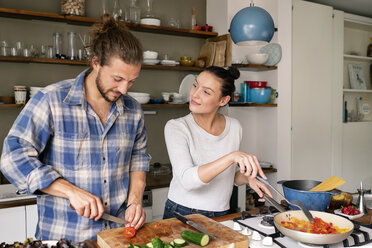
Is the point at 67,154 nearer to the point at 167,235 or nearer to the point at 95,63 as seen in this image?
the point at 95,63

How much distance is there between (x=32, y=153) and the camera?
1.41 m

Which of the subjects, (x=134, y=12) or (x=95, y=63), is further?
(x=134, y=12)

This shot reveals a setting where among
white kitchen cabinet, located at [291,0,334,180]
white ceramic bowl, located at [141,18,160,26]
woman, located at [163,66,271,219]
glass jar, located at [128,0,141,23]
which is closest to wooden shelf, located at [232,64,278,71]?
white kitchen cabinet, located at [291,0,334,180]

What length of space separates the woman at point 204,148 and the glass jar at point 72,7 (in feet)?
5.59

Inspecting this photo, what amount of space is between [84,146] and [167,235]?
1.73 feet

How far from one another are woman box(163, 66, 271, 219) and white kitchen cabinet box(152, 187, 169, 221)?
1.14 metres

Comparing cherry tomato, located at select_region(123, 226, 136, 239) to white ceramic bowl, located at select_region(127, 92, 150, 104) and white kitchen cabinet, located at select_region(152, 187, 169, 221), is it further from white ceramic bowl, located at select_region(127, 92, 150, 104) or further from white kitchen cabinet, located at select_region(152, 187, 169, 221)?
white ceramic bowl, located at select_region(127, 92, 150, 104)

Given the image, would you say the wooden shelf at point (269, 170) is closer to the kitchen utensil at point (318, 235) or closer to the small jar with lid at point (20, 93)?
the kitchen utensil at point (318, 235)

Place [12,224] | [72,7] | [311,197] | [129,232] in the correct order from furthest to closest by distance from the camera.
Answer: [72,7] → [12,224] → [311,197] → [129,232]

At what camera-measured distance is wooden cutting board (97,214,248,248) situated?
4.42ft

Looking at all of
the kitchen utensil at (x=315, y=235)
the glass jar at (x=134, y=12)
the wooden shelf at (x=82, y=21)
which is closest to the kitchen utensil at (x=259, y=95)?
the wooden shelf at (x=82, y=21)

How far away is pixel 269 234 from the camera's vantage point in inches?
60.4

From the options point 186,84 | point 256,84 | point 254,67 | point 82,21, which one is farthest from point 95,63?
point 256,84

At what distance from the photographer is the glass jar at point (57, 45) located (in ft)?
10.2
